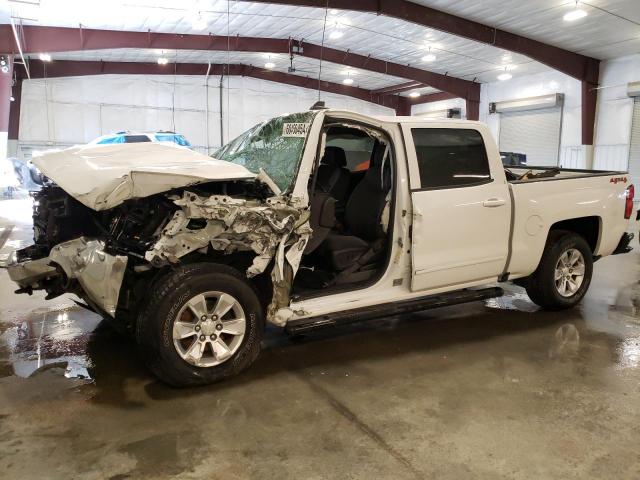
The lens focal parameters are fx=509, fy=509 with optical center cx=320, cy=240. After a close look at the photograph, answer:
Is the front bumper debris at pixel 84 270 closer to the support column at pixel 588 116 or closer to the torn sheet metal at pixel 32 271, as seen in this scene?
the torn sheet metal at pixel 32 271

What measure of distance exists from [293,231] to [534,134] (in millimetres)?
18977

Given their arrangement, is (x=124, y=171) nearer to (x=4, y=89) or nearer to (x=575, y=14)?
(x=575, y=14)

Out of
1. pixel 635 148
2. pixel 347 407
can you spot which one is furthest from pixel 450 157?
pixel 635 148

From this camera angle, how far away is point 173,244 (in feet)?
9.92

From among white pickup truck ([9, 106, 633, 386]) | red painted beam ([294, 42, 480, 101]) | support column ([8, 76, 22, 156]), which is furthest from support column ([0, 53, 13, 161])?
white pickup truck ([9, 106, 633, 386])

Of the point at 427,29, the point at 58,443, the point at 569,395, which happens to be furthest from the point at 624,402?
the point at 427,29

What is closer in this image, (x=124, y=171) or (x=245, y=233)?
(x=124, y=171)

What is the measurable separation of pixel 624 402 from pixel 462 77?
19.9 meters

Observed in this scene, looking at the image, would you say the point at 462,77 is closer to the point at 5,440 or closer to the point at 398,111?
the point at 398,111

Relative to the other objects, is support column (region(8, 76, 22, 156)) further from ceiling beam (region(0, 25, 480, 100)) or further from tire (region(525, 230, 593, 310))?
tire (region(525, 230, 593, 310))

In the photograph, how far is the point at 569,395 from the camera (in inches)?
127

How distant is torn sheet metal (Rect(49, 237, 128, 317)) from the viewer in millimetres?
3002

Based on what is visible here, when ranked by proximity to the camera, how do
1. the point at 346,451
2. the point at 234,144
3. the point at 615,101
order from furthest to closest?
the point at 615,101
the point at 234,144
the point at 346,451

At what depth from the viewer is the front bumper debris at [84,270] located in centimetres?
301
